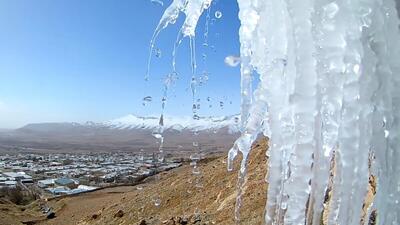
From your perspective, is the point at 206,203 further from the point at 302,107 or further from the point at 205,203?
the point at 302,107

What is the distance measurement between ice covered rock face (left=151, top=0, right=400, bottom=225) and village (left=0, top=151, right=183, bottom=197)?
53316 millimetres

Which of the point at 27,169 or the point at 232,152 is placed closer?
the point at 232,152

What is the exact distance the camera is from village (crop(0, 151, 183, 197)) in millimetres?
67544

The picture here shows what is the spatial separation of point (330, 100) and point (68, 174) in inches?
4056

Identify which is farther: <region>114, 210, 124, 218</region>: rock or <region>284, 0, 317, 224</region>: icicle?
<region>114, 210, 124, 218</region>: rock

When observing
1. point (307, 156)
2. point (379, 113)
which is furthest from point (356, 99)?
point (307, 156)

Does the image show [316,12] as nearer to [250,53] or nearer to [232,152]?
[250,53]

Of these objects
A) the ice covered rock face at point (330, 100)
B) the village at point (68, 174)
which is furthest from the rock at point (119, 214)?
the village at point (68, 174)

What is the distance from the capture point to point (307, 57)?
316 cm

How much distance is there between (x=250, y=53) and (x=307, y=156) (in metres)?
1.08

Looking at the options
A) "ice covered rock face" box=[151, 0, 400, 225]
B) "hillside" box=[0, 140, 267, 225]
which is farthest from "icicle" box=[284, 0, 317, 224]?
"hillside" box=[0, 140, 267, 225]

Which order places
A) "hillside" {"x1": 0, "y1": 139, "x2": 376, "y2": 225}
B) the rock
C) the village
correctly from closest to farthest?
"hillside" {"x1": 0, "y1": 139, "x2": 376, "y2": 225} < the rock < the village

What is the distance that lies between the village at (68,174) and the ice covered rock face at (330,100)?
175ft

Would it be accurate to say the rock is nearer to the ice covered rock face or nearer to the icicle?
the ice covered rock face
